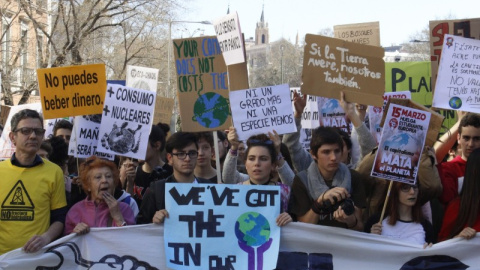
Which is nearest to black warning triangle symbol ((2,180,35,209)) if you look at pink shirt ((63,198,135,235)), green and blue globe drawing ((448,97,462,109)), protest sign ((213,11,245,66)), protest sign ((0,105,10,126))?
pink shirt ((63,198,135,235))

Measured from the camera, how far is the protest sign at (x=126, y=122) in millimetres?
6684

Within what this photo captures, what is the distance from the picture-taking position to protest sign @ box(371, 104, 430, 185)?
538cm

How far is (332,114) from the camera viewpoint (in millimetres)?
9047

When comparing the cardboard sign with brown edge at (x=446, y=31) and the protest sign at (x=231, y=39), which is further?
the cardboard sign with brown edge at (x=446, y=31)

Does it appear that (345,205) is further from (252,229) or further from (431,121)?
(431,121)

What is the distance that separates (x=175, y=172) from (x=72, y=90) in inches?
69.1

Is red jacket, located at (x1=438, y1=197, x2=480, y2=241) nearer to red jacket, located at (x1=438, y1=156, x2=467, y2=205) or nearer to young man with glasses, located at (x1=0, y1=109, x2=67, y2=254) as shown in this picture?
red jacket, located at (x1=438, y1=156, x2=467, y2=205)

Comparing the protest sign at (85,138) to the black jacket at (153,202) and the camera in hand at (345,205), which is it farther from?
the camera in hand at (345,205)

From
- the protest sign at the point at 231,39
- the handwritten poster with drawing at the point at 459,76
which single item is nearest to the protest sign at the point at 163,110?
the protest sign at the point at 231,39

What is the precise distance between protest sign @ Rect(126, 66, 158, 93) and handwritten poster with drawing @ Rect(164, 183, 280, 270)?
18.2 ft

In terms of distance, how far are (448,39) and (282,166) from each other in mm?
1963

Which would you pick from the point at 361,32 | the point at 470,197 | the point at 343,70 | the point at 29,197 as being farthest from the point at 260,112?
the point at 361,32

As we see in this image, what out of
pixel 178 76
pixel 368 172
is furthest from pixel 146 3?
pixel 368 172

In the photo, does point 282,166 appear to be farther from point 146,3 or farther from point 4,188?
point 146,3
